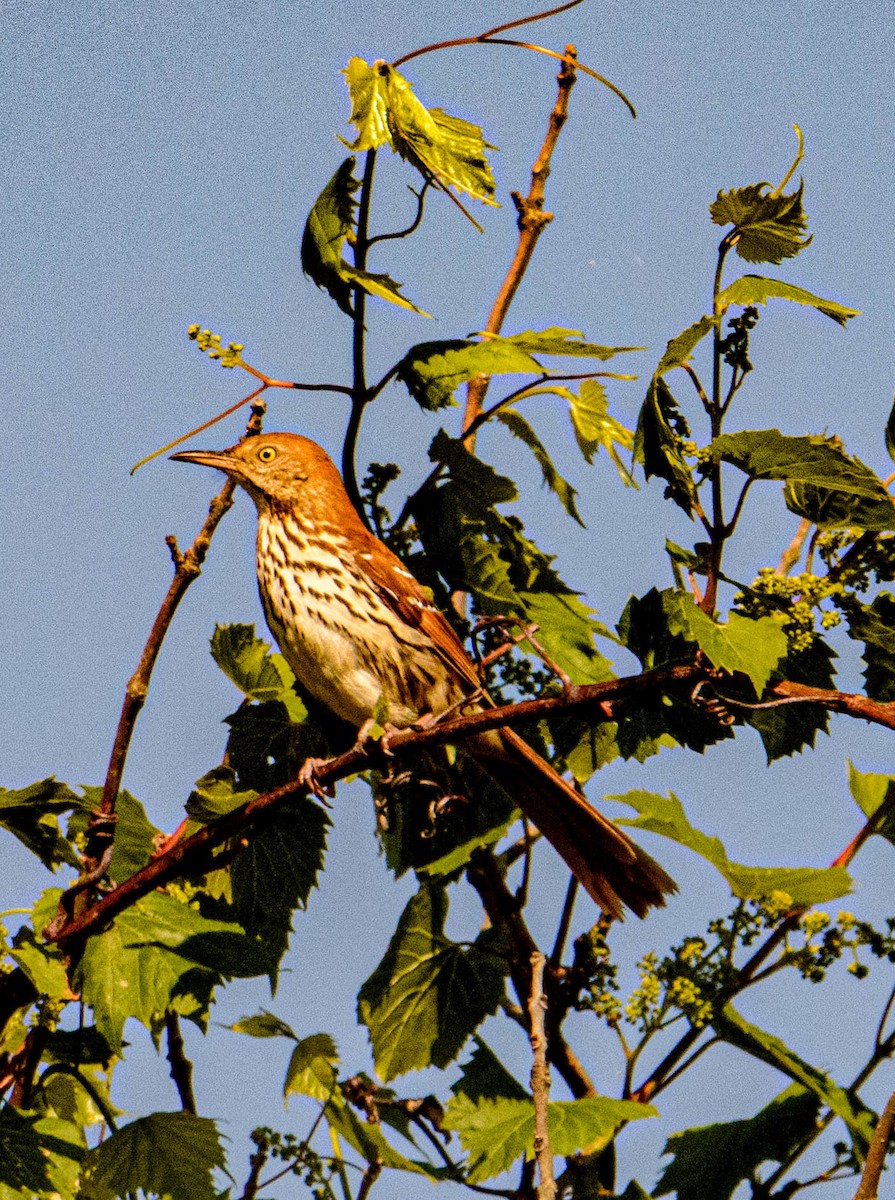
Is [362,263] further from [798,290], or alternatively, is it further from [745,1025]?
[745,1025]

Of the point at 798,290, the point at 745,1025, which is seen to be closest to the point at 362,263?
the point at 798,290

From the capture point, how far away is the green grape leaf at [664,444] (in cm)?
249

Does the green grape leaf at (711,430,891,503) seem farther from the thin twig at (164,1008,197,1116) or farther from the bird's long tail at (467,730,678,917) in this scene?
the thin twig at (164,1008,197,1116)

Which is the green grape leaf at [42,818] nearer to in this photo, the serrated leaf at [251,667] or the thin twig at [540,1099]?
the serrated leaf at [251,667]

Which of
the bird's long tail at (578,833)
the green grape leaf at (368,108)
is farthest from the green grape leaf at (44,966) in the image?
the green grape leaf at (368,108)

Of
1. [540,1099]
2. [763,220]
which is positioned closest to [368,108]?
[763,220]

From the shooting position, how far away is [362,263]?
285 cm

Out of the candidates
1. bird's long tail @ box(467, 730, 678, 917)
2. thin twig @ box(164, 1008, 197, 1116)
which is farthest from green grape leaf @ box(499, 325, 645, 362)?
thin twig @ box(164, 1008, 197, 1116)

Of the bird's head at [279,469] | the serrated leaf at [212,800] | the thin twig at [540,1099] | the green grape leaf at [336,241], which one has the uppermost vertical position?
the bird's head at [279,469]

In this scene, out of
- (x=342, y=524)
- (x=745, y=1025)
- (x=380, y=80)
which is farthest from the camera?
(x=342, y=524)

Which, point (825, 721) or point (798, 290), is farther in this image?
point (825, 721)

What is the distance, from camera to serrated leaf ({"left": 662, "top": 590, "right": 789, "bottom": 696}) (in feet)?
7.25

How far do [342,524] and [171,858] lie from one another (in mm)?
1852

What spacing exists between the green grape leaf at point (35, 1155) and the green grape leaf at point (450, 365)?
1.48m
